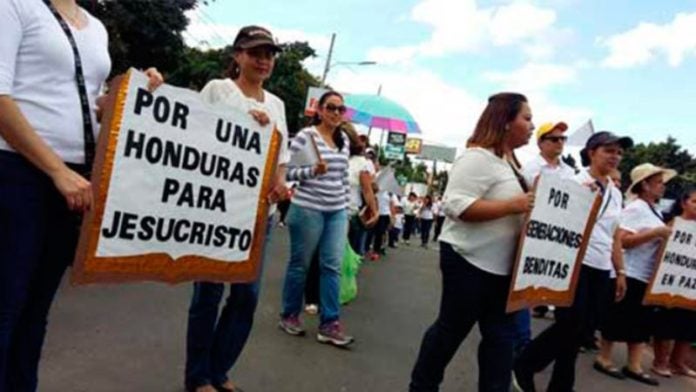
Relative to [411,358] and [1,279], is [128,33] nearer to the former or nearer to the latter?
[411,358]

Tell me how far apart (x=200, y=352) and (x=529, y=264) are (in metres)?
1.72

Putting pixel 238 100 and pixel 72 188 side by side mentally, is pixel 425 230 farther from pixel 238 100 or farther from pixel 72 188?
pixel 72 188

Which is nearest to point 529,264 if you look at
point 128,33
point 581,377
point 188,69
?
point 581,377

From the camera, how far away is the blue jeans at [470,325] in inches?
130

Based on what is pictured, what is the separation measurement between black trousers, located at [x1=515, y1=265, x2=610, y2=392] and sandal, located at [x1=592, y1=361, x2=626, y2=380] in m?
1.50

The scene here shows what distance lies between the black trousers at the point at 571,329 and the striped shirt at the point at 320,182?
1730 mm

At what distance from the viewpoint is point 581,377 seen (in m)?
5.60

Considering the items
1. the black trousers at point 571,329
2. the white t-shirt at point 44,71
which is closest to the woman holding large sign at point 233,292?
the white t-shirt at point 44,71

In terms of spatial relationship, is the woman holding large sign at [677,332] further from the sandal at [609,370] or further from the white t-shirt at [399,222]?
the white t-shirt at [399,222]

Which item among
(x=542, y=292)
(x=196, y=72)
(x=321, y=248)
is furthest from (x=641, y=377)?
(x=196, y=72)

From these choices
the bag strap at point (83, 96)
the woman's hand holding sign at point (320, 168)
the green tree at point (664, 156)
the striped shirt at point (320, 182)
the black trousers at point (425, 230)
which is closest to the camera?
the bag strap at point (83, 96)

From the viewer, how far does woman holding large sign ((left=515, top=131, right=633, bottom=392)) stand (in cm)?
430

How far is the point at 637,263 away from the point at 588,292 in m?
1.69

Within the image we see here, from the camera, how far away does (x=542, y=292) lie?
3.70 meters
